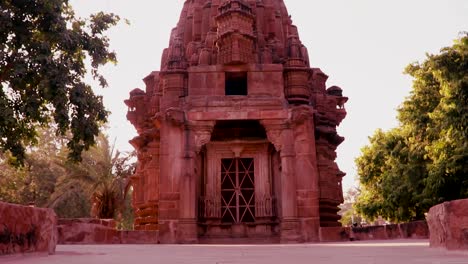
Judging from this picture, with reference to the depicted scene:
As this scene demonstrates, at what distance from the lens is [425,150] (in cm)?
1870

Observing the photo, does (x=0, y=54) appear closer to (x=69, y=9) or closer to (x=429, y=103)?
(x=69, y=9)

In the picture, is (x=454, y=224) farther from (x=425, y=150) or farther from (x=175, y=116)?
(x=425, y=150)

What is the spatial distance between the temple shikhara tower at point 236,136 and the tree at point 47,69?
9.37 feet

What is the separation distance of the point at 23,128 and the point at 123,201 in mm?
15882

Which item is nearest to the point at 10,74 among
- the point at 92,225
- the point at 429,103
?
the point at 92,225

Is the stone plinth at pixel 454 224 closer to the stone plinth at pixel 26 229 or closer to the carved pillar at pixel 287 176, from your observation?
the stone plinth at pixel 26 229

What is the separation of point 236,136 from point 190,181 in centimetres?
360

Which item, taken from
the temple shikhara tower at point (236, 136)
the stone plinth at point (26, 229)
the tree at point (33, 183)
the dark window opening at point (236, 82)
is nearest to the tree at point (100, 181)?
the tree at point (33, 183)

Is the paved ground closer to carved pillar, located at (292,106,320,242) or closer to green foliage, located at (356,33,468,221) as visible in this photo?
carved pillar, located at (292,106,320,242)

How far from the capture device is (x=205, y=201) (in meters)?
16.6

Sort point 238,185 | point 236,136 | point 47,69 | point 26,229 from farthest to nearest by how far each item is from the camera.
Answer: point 236,136 → point 238,185 → point 47,69 → point 26,229

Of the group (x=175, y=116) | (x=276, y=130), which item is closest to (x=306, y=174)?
(x=276, y=130)

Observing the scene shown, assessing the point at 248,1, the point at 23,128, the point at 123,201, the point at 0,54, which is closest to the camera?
the point at 0,54

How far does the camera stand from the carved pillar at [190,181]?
47.5ft
